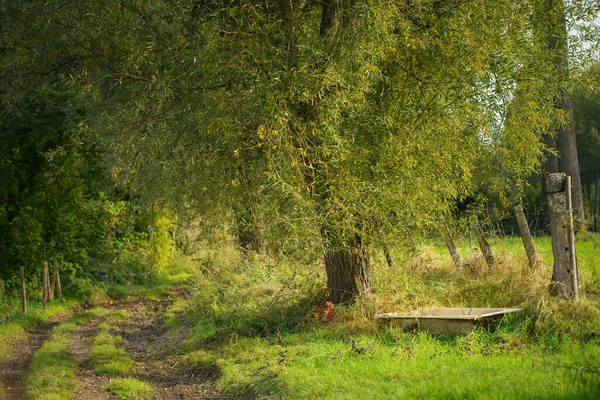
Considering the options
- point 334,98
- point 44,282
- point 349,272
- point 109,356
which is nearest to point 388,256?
point 349,272

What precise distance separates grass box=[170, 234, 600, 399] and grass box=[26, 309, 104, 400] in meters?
2.00

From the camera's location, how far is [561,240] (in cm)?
1075

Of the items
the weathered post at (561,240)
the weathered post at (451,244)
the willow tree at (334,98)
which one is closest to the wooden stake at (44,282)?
the willow tree at (334,98)

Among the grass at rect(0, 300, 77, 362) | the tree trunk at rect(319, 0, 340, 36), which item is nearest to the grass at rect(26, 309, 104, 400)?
the grass at rect(0, 300, 77, 362)

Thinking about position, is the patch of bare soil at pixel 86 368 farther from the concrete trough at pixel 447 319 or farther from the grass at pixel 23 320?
the concrete trough at pixel 447 319

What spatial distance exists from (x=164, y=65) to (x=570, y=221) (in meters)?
6.81

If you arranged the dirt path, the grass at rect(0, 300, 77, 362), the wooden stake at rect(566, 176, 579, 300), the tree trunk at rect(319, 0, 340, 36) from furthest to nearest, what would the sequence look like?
the grass at rect(0, 300, 77, 362) → the tree trunk at rect(319, 0, 340, 36) → the wooden stake at rect(566, 176, 579, 300) → the dirt path

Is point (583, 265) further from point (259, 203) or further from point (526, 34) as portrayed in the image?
point (259, 203)

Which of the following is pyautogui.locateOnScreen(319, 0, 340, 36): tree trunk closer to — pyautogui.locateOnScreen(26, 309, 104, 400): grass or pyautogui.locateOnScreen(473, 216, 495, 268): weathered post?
pyautogui.locateOnScreen(473, 216, 495, 268): weathered post

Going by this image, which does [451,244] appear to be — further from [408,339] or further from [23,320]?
[23,320]

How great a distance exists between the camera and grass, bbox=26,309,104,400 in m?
9.55

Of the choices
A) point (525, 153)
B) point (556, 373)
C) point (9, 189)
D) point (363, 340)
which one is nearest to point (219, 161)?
point (363, 340)

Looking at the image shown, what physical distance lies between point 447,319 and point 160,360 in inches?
207

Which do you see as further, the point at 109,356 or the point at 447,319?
the point at 109,356
